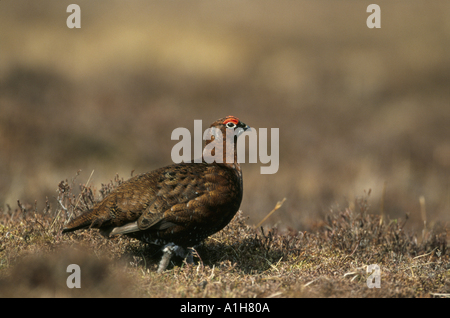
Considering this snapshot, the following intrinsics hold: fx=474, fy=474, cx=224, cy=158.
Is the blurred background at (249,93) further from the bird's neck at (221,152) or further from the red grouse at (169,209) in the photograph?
the red grouse at (169,209)

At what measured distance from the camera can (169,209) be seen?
4215 mm

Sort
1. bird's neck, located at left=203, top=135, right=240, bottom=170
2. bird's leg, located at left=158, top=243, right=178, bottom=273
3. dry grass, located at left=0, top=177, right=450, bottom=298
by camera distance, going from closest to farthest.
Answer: dry grass, located at left=0, top=177, right=450, bottom=298 < bird's leg, located at left=158, top=243, right=178, bottom=273 < bird's neck, located at left=203, top=135, right=240, bottom=170

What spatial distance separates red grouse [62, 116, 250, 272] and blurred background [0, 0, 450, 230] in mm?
3285

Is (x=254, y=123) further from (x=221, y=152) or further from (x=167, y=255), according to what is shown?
(x=167, y=255)

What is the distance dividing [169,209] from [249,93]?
1294cm

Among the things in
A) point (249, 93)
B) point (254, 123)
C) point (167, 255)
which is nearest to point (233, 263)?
point (167, 255)

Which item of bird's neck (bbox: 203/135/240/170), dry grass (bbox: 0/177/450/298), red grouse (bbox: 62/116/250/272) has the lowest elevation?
dry grass (bbox: 0/177/450/298)

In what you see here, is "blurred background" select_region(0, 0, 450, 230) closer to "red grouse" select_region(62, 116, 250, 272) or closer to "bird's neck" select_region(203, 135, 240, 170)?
"bird's neck" select_region(203, 135, 240, 170)

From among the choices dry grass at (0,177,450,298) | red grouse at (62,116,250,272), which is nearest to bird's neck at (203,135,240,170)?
red grouse at (62,116,250,272)

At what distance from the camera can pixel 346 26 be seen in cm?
2062

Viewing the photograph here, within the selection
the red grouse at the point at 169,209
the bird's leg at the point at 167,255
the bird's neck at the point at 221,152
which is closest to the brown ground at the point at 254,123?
the bird's leg at the point at 167,255

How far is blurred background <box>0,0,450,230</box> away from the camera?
36.6 feet

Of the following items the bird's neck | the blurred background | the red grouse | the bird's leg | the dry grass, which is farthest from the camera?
the blurred background
